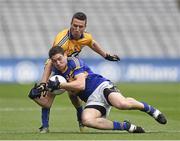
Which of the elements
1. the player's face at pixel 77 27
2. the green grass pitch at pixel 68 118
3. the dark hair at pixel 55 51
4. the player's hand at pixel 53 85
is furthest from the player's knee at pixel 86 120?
the player's face at pixel 77 27

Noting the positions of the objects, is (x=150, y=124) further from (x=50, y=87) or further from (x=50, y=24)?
(x=50, y=24)

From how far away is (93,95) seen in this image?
11797 mm

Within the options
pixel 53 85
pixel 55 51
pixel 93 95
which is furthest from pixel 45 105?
pixel 55 51

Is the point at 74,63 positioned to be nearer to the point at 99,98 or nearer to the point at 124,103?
the point at 99,98

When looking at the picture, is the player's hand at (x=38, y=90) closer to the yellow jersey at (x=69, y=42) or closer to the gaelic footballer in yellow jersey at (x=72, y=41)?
the gaelic footballer in yellow jersey at (x=72, y=41)


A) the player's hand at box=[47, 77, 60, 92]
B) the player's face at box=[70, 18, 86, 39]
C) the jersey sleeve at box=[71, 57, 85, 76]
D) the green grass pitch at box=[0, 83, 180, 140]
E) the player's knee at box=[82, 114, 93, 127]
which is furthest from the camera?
the player's face at box=[70, 18, 86, 39]

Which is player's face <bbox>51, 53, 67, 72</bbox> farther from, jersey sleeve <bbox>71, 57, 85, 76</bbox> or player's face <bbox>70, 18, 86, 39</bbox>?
player's face <bbox>70, 18, 86, 39</bbox>

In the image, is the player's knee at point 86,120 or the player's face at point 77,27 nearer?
the player's knee at point 86,120

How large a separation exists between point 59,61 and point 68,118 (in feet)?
13.5

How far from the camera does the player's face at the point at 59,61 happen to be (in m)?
11.4

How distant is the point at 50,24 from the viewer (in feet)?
116

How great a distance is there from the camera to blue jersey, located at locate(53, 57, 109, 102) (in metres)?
11.7

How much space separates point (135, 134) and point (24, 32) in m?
23.9

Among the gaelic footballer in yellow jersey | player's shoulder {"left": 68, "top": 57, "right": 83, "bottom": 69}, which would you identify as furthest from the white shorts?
the gaelic footballer in yellow jersey
